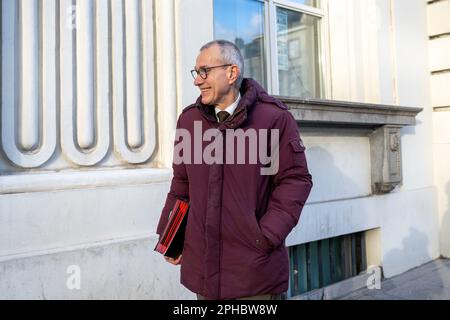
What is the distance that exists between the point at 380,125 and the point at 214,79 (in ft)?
11.0

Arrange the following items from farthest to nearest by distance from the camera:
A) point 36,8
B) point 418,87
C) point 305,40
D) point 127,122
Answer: point 418,87 → point 305,40 → point 127,122 → point 36,8

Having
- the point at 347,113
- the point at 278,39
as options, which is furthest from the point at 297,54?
the point at 347,113

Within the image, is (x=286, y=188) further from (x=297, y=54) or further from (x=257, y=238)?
(x=297, y=54)

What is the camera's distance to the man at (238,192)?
193 cm

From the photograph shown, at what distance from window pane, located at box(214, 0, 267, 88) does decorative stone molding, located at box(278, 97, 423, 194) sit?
0.78 m

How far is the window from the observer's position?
4.22m

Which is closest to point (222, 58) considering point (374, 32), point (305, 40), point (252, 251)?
point (252, 251)

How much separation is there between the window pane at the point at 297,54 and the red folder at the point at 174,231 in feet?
8.86

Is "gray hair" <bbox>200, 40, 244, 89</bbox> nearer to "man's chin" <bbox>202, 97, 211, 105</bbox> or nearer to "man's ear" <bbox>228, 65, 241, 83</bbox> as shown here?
"man's ear" <bbox>228, 65, 241, 83</bbox>

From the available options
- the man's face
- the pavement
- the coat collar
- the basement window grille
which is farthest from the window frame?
the man's face

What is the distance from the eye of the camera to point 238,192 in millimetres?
1953

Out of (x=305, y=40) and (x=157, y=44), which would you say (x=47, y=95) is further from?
(x=305, y=40)

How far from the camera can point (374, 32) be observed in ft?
16.4

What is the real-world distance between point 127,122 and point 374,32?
3.25 meters
